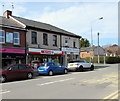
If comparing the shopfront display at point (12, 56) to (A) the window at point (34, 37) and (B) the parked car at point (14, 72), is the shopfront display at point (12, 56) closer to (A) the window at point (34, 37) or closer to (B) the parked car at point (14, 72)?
(A) the window at point (34, 37)

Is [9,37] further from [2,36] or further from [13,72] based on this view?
[13,72]

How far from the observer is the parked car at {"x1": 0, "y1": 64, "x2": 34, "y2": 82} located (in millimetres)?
11692

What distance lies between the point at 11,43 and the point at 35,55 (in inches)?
156

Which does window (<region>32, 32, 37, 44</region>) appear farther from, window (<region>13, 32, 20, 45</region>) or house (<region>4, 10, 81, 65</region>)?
window (<region>13, 32, 20, 45</region>)

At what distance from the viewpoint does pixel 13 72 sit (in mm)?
12281

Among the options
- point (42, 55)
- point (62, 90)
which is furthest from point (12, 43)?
point (62, 90)

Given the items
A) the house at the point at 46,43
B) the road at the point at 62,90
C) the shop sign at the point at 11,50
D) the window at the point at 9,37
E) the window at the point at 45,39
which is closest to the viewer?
the road at the point at 62,90

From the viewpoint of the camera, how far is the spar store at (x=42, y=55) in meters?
19.8

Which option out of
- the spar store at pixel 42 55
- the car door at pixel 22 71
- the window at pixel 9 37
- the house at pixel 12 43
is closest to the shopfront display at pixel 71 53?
the spar store at pixel 42 55

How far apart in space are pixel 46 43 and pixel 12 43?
5770 mm

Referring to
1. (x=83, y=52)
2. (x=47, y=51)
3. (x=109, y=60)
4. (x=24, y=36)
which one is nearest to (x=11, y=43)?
(x=24, y=36)

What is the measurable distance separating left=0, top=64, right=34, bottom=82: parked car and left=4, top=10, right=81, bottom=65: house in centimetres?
574

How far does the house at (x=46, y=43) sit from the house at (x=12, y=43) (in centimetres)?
77

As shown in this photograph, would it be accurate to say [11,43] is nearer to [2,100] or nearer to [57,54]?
[57,54]
